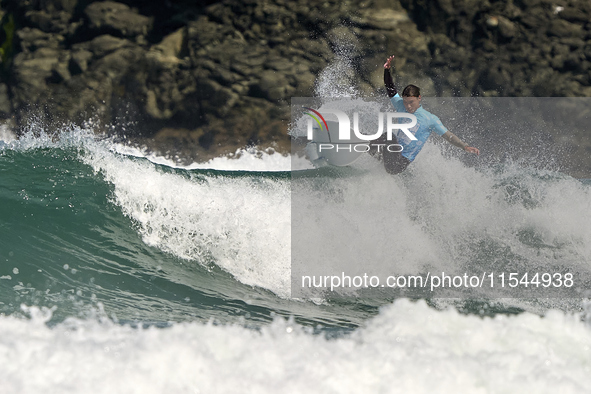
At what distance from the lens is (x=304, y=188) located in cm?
504

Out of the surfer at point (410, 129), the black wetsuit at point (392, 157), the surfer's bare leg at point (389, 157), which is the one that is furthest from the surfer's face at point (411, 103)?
the surfer's bare leg at point (389, 157)

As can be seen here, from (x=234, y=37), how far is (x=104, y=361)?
17.7ft

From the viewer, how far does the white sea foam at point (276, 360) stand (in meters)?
2.37

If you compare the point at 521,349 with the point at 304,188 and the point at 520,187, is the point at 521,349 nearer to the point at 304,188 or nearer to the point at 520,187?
the point at 304,188

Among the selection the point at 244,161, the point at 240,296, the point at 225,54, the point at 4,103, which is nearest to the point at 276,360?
the point at 240,296

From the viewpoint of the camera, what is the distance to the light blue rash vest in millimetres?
4410

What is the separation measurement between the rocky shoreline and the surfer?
2.42 metres

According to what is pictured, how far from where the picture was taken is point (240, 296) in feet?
11.9

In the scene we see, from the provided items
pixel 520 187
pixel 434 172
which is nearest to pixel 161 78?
pixel 434 172

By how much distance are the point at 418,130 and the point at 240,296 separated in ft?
7.41

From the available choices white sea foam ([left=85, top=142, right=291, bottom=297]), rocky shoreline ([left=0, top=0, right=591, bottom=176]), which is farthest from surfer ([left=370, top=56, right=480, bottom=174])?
rocky shoreline ([left=0, top=0, right=591, bottom=176])

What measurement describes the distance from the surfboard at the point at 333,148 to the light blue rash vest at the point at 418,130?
22.0 inches
